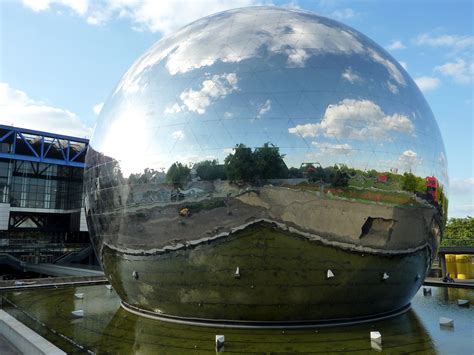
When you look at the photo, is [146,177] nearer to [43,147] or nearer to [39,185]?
[43,147]

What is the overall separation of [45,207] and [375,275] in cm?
5453

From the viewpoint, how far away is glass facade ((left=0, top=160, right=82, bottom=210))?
5194 centimetres

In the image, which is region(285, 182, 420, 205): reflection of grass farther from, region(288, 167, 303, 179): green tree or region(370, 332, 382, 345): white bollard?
region(370, 332, 382, 345): white bollard

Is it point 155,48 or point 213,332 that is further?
point 155,48

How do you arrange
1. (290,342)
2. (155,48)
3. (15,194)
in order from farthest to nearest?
(15,194)
(155,48)
(290,342)

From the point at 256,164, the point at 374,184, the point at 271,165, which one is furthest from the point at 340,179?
the point at 256,164

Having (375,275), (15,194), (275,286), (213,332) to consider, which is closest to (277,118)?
(275,286)

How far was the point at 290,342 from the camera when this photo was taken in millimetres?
10141

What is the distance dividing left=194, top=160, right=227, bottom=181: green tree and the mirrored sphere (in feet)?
0.12

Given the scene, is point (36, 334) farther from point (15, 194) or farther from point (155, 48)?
point (15, 194)

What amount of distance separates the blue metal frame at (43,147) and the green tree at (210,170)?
48050mm

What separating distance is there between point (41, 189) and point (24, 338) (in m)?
51.1

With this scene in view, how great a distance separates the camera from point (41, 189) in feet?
185

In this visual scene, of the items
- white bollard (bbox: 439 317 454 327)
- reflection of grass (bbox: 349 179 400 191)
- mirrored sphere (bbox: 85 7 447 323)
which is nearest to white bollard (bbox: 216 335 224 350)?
mirrored sphere (bbox: 85 7 447 323)
